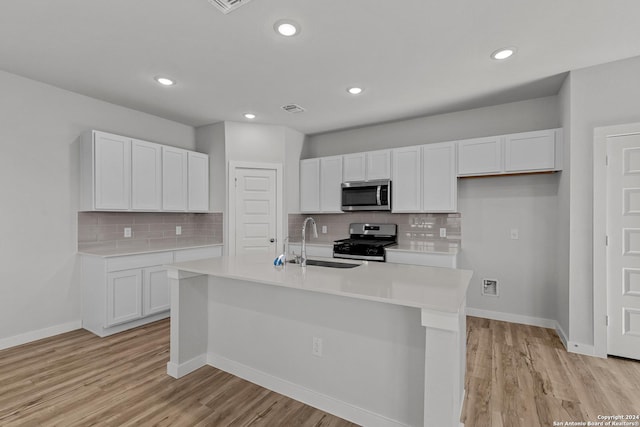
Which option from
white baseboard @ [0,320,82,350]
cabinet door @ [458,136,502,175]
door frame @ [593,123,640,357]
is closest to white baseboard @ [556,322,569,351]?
door frame @ [593,123,640,357]

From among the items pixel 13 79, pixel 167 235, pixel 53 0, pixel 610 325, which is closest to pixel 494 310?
pixel 610 325

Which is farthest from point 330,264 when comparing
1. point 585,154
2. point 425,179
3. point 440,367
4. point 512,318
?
point 512,318

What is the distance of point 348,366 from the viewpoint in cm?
201

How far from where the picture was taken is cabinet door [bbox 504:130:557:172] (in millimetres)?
3393

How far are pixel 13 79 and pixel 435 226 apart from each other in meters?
5.09

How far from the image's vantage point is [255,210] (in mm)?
4793

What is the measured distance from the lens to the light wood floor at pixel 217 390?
2.00 metres

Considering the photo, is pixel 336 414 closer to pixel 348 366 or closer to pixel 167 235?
pixel 348 366

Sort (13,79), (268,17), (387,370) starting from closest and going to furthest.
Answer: (387,370) → (268,17) → (13,79)

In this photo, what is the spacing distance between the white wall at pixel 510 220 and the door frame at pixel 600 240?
0.70 metres

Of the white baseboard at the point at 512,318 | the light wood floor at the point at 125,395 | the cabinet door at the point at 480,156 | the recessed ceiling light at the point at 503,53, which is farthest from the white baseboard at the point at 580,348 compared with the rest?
the recessed ceiling light at the point at 503,53

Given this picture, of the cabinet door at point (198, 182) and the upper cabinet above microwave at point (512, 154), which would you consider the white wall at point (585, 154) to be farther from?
the cabinet door at point (198, 182)

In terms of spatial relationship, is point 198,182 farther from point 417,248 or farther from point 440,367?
point 440,367

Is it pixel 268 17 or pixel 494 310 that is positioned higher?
pixel 268 17
